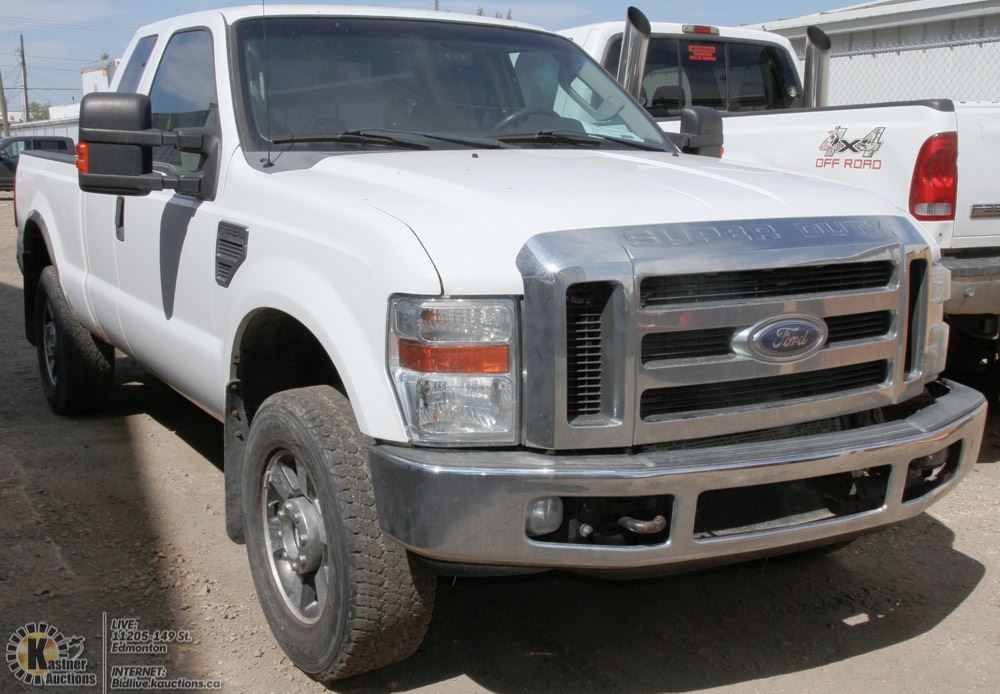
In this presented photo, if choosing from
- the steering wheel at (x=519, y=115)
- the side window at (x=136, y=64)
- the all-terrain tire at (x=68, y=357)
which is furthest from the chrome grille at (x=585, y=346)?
the all-terrain tire at (x=68, y=357)

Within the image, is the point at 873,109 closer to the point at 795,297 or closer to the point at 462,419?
the point at 795,297

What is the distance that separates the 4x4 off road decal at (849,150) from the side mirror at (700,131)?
728 millimetres

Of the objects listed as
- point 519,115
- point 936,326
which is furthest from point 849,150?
point 936,326

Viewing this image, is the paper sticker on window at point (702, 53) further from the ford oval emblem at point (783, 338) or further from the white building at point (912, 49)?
the ford oval emblem at point (783, 338)

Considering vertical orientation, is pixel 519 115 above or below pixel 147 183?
above

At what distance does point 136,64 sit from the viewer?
5176mm

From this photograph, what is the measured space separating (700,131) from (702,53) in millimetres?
3098

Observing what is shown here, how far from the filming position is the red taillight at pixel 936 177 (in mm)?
4734

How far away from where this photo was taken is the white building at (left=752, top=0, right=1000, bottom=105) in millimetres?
9961

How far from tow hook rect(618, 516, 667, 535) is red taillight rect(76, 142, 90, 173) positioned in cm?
223

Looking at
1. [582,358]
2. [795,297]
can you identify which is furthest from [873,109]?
[582,358]

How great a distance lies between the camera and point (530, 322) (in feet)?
8.73

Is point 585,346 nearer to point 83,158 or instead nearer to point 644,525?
point 644,525

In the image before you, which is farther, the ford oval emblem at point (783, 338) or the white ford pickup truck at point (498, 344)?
the ford oval emblem at point (783, 338)
